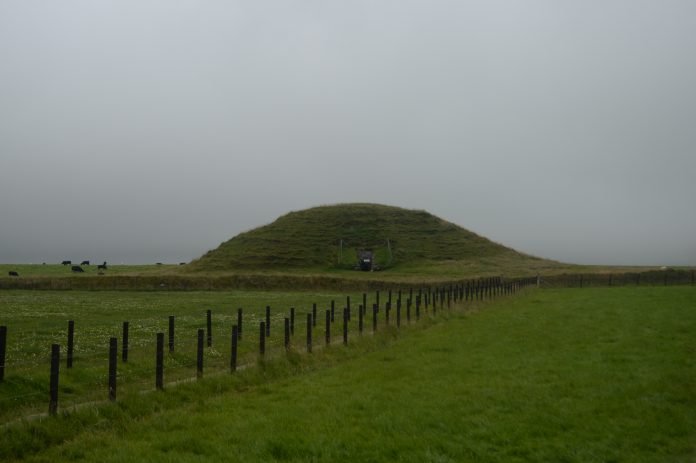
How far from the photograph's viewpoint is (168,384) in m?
14.5

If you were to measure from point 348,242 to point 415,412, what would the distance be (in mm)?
79592

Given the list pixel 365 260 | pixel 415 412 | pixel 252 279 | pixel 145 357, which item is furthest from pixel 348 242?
pixel 415 412

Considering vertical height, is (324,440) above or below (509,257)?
below

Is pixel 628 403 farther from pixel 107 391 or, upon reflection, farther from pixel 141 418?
pixel 107 391

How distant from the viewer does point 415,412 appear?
11.8 m

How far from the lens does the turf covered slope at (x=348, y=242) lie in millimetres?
82500

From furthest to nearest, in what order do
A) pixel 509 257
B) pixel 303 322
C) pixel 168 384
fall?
pixel 509 257 → pixel 303 322 → pixel 168 384

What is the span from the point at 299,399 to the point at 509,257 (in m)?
78.6

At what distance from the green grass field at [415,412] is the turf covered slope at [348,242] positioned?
62332 millimetres

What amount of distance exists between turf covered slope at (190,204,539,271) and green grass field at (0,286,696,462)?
2454 inches

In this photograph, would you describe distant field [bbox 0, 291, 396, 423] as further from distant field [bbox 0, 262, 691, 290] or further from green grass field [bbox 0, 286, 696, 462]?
distant field [bbox 0, 262, 691, 290]

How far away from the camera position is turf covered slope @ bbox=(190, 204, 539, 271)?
8250 cm

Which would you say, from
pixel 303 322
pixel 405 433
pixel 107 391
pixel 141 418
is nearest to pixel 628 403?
pixel 405 433

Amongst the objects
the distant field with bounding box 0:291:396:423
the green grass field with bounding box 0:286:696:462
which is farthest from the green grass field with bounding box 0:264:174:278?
the green grass field with bounding box 0:286:696:462
